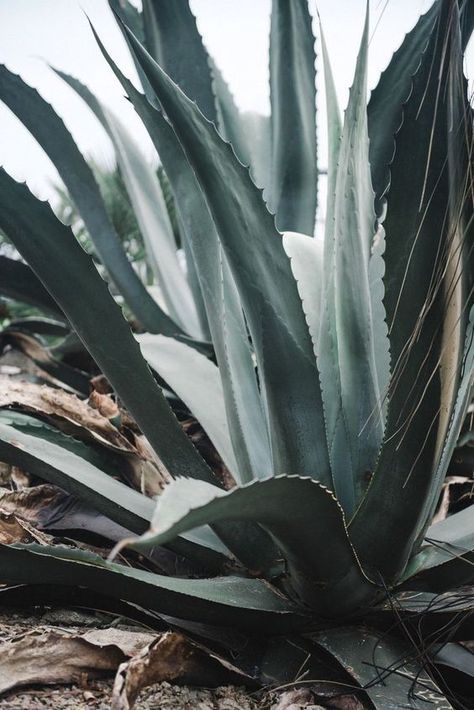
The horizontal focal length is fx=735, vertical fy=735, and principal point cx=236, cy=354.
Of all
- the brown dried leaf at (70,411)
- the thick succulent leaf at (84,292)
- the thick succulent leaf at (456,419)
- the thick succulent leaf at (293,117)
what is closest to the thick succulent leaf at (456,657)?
the thick succulent leaf at (456,419)

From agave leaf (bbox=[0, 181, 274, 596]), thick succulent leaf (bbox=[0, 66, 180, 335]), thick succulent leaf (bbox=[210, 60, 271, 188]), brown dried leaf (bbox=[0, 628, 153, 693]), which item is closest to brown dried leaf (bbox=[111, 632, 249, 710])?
brown dried leaf (bbox=[0, 628, 153, 693])

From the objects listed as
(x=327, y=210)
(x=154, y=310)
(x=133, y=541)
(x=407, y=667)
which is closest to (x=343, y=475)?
(x=407, y=667)

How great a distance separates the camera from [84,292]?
852 millimetres

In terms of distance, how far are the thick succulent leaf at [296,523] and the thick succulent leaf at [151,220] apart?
87 centimetres

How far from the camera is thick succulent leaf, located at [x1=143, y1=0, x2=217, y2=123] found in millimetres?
1308

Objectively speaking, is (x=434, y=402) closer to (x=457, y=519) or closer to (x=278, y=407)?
(x=278, y=407)

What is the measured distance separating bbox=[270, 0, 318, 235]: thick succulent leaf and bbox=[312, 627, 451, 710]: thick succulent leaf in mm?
888

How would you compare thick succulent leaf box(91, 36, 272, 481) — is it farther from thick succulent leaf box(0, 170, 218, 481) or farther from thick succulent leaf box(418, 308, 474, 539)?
thick succulent leaf box(418, 308, 474, 539)

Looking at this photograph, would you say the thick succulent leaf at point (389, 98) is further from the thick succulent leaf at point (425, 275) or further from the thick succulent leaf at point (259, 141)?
the thick succulent leaf at point (425, 275)

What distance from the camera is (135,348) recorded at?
86cm

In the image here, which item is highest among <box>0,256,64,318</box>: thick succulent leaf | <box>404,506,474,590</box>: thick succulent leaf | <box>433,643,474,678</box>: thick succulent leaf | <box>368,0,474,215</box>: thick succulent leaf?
<box>368,0,474,215</box>: thick succulent leaf

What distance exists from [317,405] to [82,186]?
831mm

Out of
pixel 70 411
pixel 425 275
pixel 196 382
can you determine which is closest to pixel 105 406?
pixel 70 411

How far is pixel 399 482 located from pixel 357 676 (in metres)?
0.19
